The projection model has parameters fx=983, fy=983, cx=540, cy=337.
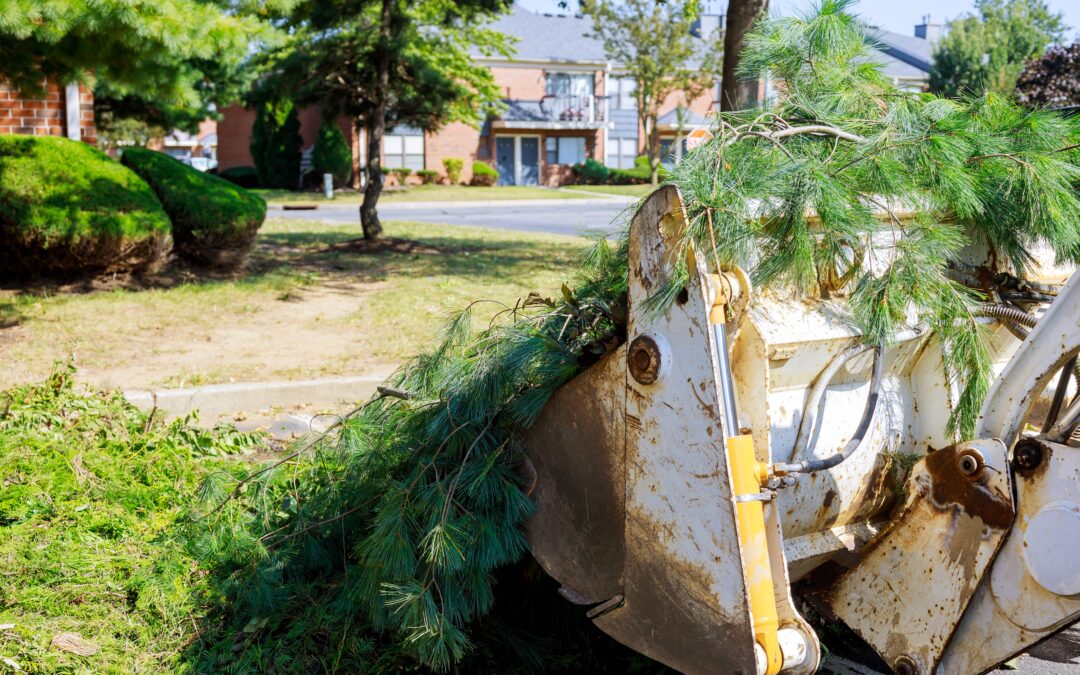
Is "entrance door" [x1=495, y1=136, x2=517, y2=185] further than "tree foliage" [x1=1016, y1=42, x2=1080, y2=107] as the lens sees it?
Yes

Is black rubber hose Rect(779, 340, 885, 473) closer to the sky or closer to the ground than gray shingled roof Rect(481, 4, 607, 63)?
closer to the ground

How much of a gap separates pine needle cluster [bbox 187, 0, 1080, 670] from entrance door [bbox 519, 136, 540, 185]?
41145 millimetres

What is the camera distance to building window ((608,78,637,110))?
46094 millimetres

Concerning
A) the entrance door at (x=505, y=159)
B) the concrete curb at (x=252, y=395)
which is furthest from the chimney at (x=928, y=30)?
the concrete curb at (x=252, y=395)

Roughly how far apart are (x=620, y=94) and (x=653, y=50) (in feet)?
31.2

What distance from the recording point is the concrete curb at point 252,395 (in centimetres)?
557

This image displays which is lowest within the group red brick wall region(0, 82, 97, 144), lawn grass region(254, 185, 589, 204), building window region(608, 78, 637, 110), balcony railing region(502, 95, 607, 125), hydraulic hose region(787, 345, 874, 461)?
hydraulic hose region(787, 345, 874, 461)

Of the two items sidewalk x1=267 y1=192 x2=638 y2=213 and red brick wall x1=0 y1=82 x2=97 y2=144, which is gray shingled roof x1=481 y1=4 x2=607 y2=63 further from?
red brick wall x1=0 y1=82 x2=97 y2=144

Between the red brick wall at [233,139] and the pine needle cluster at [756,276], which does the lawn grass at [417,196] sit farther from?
the pine needle cluster at [756,276]

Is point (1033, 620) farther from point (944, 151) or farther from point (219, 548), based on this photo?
point (219, 548)

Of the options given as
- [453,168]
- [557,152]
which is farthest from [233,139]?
[557,152]

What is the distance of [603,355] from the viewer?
2680 millimetres

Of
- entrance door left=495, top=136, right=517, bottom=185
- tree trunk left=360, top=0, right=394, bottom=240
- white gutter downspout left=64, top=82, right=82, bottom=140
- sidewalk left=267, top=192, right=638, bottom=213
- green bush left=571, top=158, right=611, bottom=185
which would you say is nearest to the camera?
white gutter downspout left=64, top=82, right=82, bottom=140

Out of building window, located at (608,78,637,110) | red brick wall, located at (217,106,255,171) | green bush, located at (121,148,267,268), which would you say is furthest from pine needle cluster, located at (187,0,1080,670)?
building window, located at (608,78,637,110)
